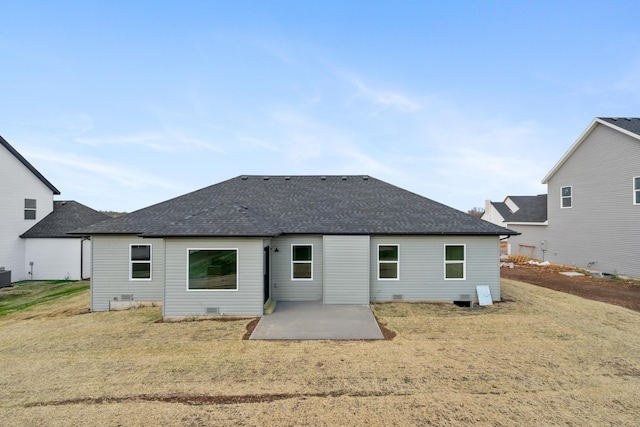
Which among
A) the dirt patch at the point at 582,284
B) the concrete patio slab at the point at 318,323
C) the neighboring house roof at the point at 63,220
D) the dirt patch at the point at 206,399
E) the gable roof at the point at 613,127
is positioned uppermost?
the gable roof at the point at 613,127

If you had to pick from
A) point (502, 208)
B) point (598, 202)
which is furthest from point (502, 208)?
point (598, 202)

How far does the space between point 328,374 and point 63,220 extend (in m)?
21.6

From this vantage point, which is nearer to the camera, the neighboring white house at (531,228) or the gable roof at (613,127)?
the gable roof at (613,127)

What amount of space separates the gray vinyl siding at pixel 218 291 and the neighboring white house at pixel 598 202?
1975 centimetres

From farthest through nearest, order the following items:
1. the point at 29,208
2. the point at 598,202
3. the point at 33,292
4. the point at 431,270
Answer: the point at 29,208 → the point at 598,202 → the point at 33,292 → the point at 431,270

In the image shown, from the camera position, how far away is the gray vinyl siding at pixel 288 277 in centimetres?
1139

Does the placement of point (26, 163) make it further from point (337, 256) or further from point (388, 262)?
point (388, 262)

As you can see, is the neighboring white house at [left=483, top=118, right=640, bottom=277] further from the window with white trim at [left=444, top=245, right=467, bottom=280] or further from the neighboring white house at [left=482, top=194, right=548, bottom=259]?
the window with white trim at [left=444, top=245, right=467, bottom=280]

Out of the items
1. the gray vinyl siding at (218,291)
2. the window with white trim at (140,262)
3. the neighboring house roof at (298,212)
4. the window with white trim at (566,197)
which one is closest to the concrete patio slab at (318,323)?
the gray vinyl siding at (218,291)

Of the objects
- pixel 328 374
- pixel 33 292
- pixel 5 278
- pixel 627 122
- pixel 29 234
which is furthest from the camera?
pixel 29 234

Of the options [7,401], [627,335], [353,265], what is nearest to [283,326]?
[353,265]

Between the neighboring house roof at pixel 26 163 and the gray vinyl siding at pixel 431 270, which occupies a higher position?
the neighboring house roof at pixel 26 163

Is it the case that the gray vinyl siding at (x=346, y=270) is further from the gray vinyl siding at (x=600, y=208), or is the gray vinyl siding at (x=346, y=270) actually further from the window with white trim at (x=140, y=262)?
the gray vinyl siding at (x=600, y=208)

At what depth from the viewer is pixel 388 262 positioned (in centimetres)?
1132
